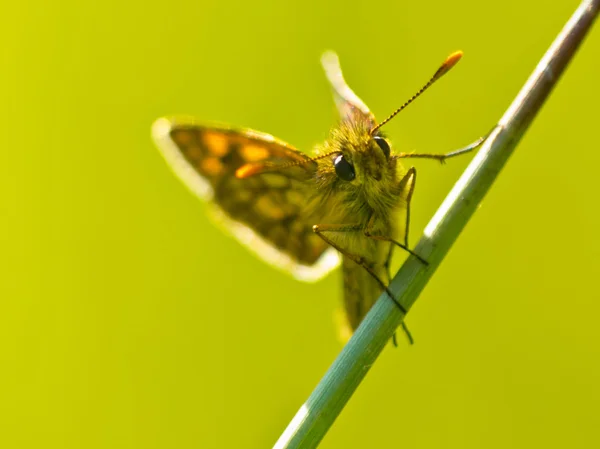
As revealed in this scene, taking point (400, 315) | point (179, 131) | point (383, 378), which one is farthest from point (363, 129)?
point (383, 378)

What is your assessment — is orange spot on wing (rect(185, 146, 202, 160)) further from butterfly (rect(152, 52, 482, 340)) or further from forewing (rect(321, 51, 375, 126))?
forewing (rect(321, 51, 375, 126))

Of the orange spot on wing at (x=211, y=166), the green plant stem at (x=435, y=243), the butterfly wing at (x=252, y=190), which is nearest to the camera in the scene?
the green plant stem at (x=435, y=243)

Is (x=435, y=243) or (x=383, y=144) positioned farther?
(x=383, y=144)

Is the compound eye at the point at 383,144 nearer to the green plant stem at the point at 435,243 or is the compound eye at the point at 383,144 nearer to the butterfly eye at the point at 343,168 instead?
the butterfly eye at the point at 343,168

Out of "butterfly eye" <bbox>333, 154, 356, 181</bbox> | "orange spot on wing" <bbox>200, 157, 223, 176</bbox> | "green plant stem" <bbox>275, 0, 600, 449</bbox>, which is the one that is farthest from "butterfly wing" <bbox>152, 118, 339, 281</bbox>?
"green plant stem" <bbox>275, 0, 600, 449</bbox>

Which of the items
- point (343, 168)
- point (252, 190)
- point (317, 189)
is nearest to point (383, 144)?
point (343, 168)

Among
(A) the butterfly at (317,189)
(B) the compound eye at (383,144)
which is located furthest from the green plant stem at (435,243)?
(B) the compound eye at (383,144)

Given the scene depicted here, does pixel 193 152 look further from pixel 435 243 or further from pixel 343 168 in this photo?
pixel 435 243
